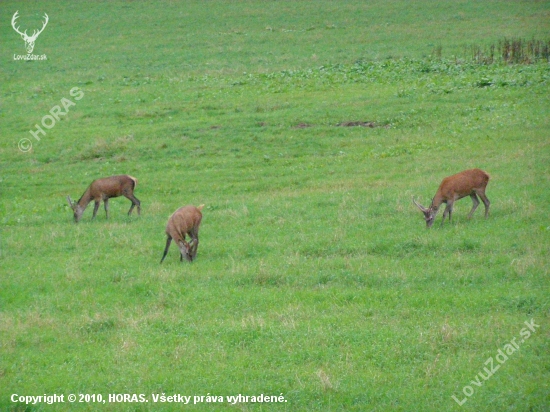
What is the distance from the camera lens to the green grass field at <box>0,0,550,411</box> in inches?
364

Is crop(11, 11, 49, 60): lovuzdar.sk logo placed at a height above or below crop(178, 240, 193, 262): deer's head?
above

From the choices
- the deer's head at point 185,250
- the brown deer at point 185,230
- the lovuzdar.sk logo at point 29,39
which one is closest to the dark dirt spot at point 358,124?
the brown deer at point 185,230

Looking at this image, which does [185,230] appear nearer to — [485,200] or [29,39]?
[485,200]

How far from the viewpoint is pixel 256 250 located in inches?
572

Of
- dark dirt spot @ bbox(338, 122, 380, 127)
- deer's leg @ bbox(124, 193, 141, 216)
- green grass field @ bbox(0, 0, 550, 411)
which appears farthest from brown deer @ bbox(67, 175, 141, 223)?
dark dirt spot @ bbox(338, 122, 380, 127)

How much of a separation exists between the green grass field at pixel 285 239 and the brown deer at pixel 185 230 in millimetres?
391

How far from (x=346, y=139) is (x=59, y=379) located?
1652 centimetres

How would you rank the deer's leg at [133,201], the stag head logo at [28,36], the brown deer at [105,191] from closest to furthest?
the deer's leg at [133,201] < the brown deer at [105,191] < the stag head logo at [28,36]

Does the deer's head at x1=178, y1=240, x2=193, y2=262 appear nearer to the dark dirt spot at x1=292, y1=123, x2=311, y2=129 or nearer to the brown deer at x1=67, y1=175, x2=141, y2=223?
the brown deer at x1=67, y1=175, x2=141, y2=223

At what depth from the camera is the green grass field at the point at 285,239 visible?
924cm

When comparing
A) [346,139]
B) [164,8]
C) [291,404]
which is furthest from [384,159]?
[164,8]

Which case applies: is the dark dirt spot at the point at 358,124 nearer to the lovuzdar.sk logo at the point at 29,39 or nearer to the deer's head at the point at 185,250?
the deer's head at the point at 185,250

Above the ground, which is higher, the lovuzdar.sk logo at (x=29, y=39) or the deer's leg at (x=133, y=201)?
the lovuzdar.sk logo at (x=29, y=39)

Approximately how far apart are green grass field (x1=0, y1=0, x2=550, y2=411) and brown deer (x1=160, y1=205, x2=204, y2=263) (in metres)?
0.39
